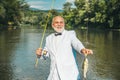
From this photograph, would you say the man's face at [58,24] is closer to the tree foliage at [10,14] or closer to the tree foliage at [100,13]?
the tree foliage at [100,13]

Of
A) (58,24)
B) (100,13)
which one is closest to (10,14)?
(100,13)

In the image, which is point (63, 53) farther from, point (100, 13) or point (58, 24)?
point (100, 13)

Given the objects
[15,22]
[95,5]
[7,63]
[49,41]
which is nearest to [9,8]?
[15,22]

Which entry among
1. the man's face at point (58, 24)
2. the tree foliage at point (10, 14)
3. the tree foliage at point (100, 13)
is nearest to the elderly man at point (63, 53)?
the man's face at point (58, 24)

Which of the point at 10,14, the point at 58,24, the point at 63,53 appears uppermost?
the point at 58,24

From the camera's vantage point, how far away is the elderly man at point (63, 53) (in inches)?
249

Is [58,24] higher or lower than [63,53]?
higher

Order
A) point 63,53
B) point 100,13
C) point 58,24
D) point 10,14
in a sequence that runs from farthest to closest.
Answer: point 10,14 < point 100,13 < point 58,24 < point 63,53

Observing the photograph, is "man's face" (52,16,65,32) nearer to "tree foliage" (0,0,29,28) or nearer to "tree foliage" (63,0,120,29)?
"tree foliage" (63,0,120,29)

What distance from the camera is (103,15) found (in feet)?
335

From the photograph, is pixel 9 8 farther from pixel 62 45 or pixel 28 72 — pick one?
pixel 62 45

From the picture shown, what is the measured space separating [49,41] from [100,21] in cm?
9820

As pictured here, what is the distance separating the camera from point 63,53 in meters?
6.36

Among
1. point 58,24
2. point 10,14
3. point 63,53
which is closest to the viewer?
point 63,53
